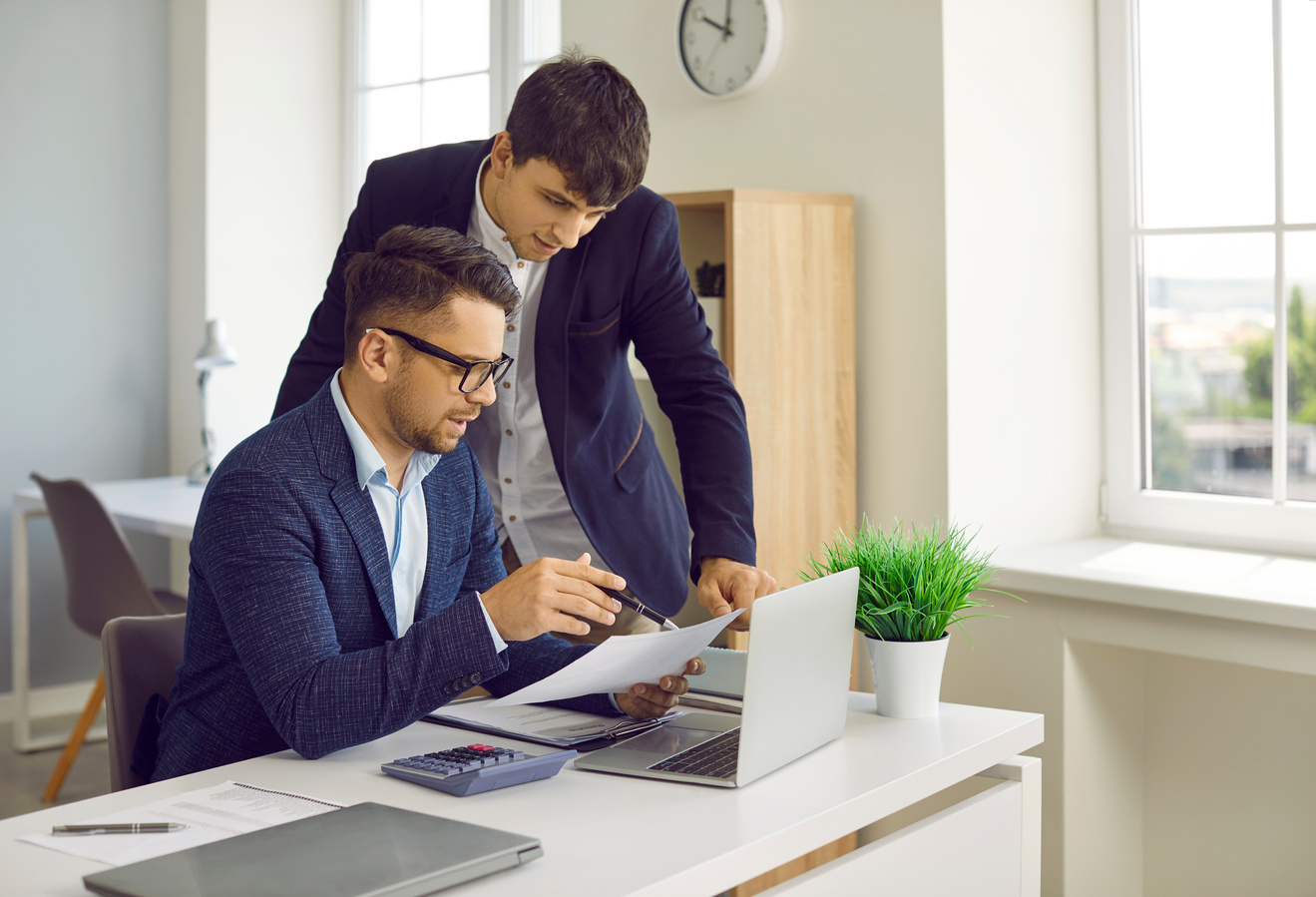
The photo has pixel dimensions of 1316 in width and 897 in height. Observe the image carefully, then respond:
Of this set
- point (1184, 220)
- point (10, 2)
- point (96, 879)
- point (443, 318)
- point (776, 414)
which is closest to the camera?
point (96, 879)

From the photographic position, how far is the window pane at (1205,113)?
2586 millimetres

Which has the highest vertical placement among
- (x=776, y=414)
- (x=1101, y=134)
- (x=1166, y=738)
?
(x=1101, y=134)

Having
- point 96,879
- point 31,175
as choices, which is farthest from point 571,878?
point 31,175

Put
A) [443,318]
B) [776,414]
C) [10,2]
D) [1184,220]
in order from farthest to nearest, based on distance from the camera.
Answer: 1. [10,2]
2. [1184,220]
3. [776,414]
4. [443,318]

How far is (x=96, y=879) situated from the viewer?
0.93 metres

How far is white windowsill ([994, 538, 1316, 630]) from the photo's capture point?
216cm

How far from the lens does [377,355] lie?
1.39 m

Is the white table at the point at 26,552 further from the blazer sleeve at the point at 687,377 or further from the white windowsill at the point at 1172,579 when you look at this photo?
the white windowsill at the point at 1172,579

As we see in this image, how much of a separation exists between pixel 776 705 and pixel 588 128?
0.76m

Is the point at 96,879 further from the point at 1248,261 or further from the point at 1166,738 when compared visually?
the point at 1248,261

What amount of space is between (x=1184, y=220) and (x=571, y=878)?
2276 mm

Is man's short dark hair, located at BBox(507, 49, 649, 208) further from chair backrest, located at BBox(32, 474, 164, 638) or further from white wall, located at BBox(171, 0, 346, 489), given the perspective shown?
white wall, located at BBox(171, 0, 346, 489)

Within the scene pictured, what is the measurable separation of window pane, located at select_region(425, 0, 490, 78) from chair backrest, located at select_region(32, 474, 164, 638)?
190 centimetres

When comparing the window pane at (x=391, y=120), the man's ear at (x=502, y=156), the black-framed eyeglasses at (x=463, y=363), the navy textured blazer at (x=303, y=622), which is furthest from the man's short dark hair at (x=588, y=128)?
the window pane at (x=391, y=120)
